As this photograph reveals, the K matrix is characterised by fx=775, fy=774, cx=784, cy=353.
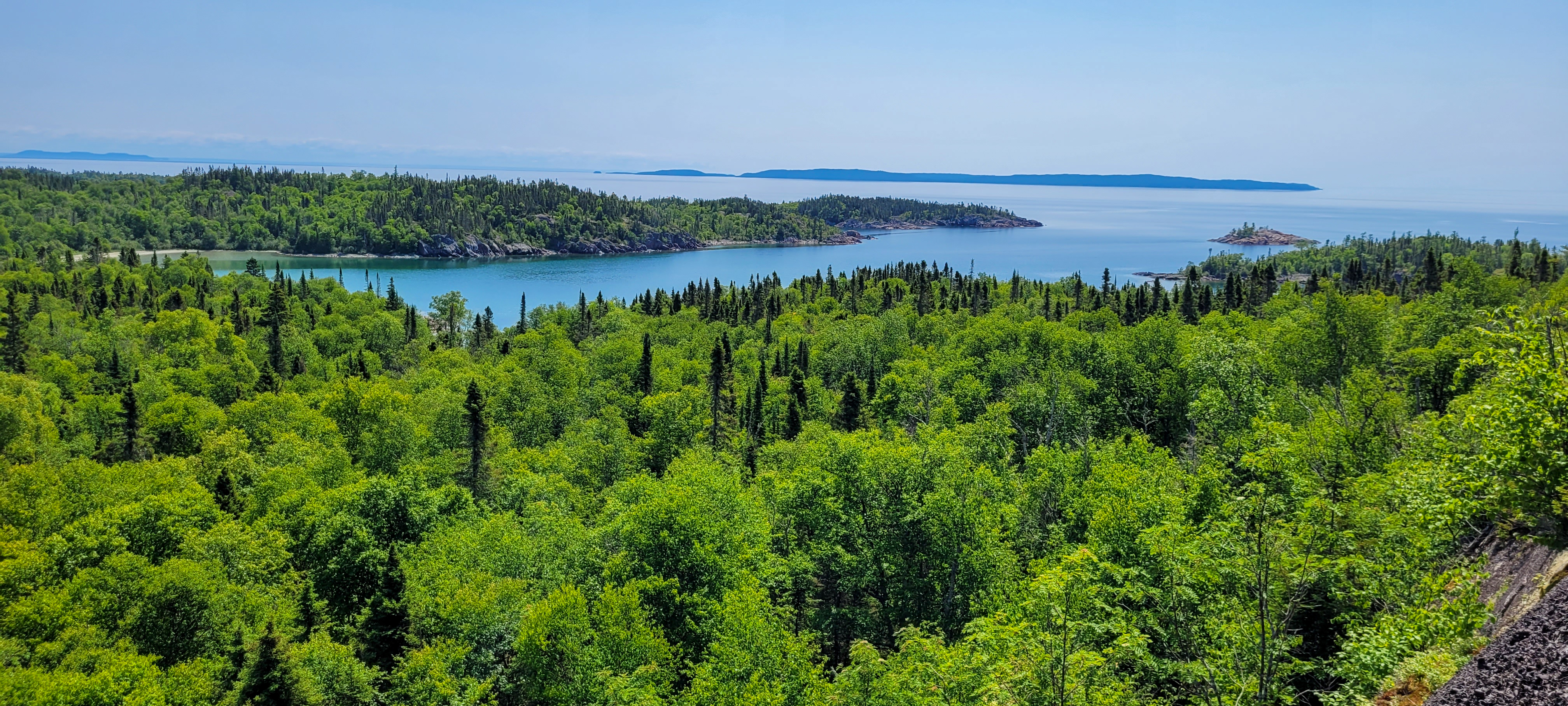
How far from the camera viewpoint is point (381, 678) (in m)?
28.5

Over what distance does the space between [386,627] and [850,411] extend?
127 feet

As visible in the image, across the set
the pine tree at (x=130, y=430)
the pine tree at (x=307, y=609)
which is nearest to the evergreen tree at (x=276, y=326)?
the pine tree at (x=130, y=430)

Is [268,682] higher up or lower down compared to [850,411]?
lower down

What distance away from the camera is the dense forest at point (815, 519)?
15.1 meters

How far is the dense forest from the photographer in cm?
1514

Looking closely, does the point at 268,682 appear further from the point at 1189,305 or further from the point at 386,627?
the point at 1189,305

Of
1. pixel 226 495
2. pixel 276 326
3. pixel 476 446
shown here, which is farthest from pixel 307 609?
pixel 276 326

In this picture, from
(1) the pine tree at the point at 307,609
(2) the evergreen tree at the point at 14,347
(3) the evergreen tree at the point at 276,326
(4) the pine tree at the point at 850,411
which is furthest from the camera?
(3) the evergreen tree at the point at 276,326

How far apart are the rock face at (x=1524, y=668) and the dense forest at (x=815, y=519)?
2695 mm

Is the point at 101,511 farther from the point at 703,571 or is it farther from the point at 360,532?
the point at 703,571

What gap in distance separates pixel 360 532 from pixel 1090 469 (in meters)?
33.2

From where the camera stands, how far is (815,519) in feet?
112

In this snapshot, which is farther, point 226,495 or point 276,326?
point 276,326

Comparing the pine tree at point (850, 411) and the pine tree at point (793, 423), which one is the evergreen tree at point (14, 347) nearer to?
the pine tree at point (793, 423)
